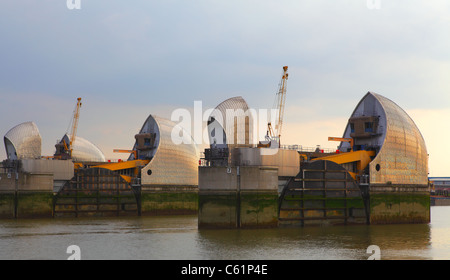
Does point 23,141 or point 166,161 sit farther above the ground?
point 23,141

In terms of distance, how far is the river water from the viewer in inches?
1647

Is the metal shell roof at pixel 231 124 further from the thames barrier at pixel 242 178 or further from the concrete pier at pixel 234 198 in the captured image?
Answer: the concrete pier at pixel 234 198

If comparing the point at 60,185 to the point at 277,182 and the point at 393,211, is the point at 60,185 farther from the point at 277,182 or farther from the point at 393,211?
the point at 393,211

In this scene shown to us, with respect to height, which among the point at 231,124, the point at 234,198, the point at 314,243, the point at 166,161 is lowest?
the point at 314,243

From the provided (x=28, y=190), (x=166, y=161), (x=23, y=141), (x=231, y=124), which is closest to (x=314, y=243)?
(x=231, y=124)

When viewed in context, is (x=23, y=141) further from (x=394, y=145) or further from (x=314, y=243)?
(x=314, y=243)

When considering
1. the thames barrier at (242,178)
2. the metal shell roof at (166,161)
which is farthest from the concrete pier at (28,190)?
the metal shell roof at (166,161)

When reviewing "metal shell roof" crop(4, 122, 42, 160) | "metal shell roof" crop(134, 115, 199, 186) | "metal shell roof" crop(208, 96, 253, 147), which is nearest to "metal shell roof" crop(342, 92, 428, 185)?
"metal shell roof" crop(208, 96, 253, 147)

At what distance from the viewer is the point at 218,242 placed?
48125mm

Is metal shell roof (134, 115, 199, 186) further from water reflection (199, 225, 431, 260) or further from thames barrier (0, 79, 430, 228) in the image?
water reflection (199, 225, 431, 260)

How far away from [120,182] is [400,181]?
129 feet

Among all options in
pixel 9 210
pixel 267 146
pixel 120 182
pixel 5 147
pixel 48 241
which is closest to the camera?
pixel 48 241
